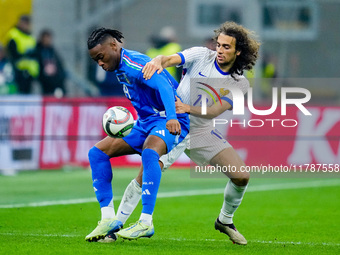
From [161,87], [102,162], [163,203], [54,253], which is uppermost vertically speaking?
[161,87]

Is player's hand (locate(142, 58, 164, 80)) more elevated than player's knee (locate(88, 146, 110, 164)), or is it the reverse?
player's hand (locate(142, 58, 164, 80))

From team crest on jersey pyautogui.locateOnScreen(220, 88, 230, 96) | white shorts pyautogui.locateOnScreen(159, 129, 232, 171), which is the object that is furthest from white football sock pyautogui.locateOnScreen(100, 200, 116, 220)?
team crest on jersey pyautogui.locateOnScreen(220, 88, 230, 96)

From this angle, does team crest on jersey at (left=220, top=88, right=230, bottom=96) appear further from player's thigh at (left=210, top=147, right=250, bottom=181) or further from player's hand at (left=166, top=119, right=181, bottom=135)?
player's hand at (left=166, top=119, right=181, bottom=135)

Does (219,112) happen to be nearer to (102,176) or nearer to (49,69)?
(102,176)

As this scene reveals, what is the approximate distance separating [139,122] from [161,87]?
614mm

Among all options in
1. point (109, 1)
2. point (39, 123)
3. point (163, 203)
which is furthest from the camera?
point (109, 1)

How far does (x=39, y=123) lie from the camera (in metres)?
14.3

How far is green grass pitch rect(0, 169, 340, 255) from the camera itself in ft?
23.7

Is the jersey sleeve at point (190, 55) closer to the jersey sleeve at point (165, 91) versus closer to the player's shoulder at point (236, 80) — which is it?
the player's shoulder at point (236, 80)

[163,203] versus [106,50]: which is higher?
[106,50]

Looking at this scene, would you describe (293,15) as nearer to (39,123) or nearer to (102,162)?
(39,123)

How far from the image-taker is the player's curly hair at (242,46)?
7734mm

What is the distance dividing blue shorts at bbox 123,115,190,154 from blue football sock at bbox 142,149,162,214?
7.9 inches

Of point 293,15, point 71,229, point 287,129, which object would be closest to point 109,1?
point 293,15
